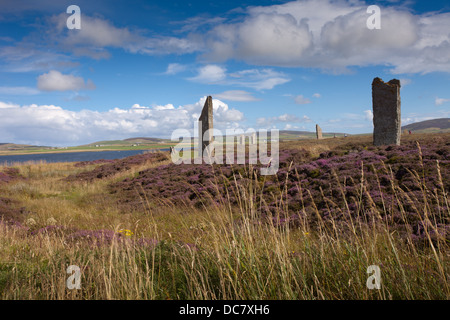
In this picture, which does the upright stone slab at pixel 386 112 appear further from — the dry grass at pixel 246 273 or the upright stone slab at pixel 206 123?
the dry grass at pixel 246 273

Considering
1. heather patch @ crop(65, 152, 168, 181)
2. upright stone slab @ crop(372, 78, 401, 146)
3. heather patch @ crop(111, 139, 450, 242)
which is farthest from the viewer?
heather patch @ crop(65, 152, 168, 181)

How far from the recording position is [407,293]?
2.68 metres

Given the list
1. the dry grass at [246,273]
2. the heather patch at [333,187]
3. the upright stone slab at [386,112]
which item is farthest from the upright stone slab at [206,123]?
the dry grass at [246,273]

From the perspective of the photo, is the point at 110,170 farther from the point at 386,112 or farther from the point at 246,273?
the point at 246,273

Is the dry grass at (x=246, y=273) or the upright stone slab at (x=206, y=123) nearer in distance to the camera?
the dry grass at (x=246, y=273)

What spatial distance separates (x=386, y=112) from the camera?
1603cm

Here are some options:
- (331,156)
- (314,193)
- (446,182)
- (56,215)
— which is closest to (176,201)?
(56,215)

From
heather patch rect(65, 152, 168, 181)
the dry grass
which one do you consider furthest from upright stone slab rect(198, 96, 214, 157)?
the dry grass

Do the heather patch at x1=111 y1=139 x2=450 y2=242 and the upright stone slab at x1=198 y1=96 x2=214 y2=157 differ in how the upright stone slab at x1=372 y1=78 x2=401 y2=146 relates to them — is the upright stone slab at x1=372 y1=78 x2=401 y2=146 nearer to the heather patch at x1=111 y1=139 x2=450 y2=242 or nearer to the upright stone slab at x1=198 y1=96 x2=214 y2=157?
the heather patch at x1=111 y1=139 x2=450 y2=242

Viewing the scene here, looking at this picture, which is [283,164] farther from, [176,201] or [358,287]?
[358,287]

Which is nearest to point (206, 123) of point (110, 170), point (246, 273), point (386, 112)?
point (110, 170)

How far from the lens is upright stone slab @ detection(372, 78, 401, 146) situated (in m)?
15.7

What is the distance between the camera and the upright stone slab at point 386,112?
15.7 metres
